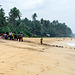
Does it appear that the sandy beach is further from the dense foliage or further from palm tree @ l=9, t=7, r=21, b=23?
palm tree @ l=9, t=7, r=21, b=23

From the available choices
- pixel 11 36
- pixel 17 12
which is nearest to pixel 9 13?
pixel 17 12

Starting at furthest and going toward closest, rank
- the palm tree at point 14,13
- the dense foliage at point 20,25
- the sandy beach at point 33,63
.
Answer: the palm tree at point 14,13, the dense foliage at point 20,25, the sandy beach at point 33,63

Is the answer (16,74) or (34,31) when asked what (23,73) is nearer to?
(16,74)

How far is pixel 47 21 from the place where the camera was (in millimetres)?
95188

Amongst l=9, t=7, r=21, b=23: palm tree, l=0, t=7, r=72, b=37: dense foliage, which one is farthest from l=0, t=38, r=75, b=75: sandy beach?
l=9, t=7, r=21, b=23: palm tree

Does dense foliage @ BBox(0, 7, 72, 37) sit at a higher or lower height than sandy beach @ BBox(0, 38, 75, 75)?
higher

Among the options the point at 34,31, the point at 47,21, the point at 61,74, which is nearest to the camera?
the point at 61,74

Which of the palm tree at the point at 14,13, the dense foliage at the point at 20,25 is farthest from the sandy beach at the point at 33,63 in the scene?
the palm tree at the point at 14,13

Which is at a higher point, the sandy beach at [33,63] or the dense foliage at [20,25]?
the dense foliage at [20,25]

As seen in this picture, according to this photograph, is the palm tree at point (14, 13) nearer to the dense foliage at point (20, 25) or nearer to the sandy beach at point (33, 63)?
the dense foliage at point (20, 25)

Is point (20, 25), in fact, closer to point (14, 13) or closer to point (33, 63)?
point (14, 13)

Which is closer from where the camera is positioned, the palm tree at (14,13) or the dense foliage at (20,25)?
the dense foliage at (20,25)

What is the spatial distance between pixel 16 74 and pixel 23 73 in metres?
0.25

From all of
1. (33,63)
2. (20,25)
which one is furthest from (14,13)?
(33,63)
